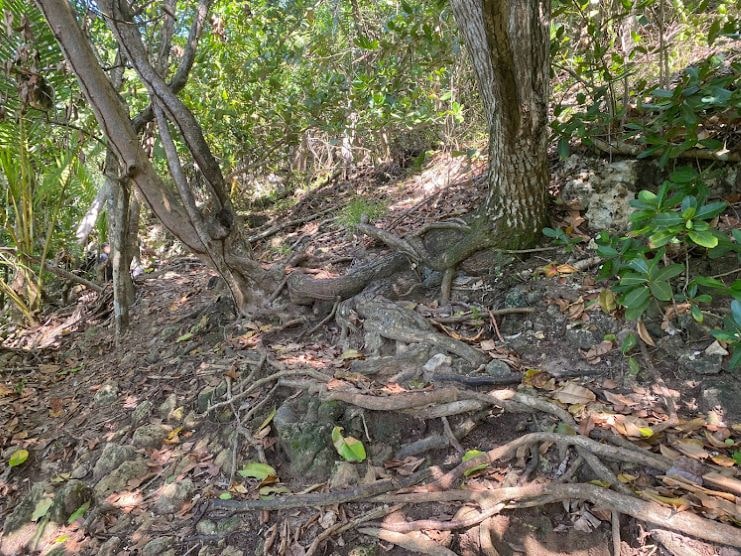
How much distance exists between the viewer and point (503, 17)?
8.86ft

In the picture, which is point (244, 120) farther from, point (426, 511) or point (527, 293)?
point (426, 511)

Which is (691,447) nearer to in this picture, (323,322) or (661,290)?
(661,290)

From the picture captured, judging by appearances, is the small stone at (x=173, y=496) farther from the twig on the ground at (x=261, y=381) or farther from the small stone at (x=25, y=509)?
the small stone at (x=25, y=509)

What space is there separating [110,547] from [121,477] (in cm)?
51

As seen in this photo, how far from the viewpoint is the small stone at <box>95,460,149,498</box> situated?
2951 millimetres

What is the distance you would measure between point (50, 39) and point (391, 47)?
2.95 metres

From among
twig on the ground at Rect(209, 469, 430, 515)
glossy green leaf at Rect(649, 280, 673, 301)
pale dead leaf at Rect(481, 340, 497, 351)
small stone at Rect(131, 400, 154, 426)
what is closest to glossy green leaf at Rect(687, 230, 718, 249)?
glossy green leaf at Rect(649, 280, 673, 301)

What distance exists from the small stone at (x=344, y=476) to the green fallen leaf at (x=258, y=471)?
0.35 m

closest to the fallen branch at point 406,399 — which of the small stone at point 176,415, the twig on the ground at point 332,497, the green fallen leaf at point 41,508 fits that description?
the twig on the ground at point 332,497

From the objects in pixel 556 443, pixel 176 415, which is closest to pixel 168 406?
pixel 176 415

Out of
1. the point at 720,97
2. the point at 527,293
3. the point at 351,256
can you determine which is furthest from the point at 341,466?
the point at 720,97

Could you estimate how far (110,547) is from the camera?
2541mm

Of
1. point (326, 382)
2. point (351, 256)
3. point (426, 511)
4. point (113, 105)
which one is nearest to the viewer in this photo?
point (426, 511)

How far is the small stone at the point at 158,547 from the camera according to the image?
2.43m
